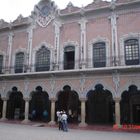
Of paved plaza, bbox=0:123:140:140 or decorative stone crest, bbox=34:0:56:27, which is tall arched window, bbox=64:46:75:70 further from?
paved plaza, bbox=0:123:140:140

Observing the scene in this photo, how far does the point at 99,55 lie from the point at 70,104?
5.84 metres

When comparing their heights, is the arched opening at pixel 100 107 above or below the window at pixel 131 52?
below

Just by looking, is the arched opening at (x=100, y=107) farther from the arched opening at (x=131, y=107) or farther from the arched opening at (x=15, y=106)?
the arched opening at (x=15, y=106)

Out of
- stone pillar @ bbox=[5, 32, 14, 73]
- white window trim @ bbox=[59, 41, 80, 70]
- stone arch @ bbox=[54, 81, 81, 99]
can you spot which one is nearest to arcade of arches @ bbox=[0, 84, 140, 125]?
stone arch @ bbox=[54, 81, 81, 99]

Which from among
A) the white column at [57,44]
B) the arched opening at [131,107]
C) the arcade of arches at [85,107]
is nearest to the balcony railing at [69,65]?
the white column at [57,44]

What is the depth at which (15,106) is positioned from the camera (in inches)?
996

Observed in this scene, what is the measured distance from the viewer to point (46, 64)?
21.8 meters

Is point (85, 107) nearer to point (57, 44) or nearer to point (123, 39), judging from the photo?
point (57, 44)

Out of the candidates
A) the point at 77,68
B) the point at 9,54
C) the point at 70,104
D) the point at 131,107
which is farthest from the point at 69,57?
the point at 131,107

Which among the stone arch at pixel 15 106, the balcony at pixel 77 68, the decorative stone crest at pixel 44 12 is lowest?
the stone arch at pixel 15 106

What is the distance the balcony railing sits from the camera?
18781mm

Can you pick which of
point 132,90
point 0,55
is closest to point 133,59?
point 132,90

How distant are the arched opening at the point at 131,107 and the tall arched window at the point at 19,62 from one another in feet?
32.9

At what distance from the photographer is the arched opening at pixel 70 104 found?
22172mm
